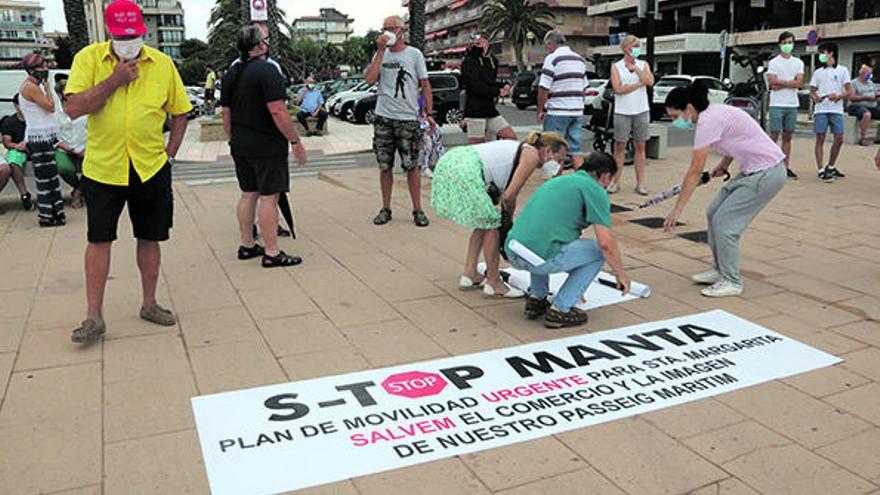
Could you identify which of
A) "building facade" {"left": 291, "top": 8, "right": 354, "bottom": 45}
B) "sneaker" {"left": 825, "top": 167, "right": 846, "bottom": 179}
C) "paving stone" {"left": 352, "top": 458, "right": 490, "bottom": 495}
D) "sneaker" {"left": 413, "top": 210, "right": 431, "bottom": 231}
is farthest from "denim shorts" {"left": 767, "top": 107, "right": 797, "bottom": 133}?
"building facade" {"left": 291, "top": 8, "right": 354, "bottom": 45}

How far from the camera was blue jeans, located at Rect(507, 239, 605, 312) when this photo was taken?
168 inches

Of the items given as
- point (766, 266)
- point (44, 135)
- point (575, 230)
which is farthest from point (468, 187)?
point (44, 135)

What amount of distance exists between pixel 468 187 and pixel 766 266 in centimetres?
262

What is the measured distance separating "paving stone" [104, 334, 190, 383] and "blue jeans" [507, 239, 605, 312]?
6.34 feet

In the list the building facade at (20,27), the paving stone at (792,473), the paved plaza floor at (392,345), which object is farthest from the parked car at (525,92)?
the building facade at (20,27)

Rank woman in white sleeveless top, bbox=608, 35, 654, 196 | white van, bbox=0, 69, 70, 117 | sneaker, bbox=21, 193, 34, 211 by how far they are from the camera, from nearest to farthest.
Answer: sneaker, bbox=21, 193, 34, 211, woman in white sleeveless top, bbox=608, 35, 654, 196, white van, bbox=0, 69, 70, 117

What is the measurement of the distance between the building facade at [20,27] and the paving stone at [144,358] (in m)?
138

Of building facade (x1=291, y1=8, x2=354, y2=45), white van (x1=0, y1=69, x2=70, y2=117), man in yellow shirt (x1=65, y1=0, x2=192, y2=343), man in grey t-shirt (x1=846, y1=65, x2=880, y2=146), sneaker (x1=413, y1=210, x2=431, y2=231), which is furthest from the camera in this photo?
building facade (x1=291, y1=8, x2=354, y2=45)

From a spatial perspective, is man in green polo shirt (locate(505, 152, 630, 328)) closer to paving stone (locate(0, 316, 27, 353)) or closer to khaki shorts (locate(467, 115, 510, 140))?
paving stone (locate(0, 316, 27, 353))

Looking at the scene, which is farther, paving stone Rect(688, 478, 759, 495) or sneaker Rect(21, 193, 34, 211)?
sneaker Rect(21, 193, 34, 211)

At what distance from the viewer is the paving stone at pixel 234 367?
3.65m

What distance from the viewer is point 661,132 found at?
467 inches

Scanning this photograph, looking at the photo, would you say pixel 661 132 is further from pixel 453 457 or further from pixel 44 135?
pixel 453 457

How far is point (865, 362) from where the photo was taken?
3.89 meters
